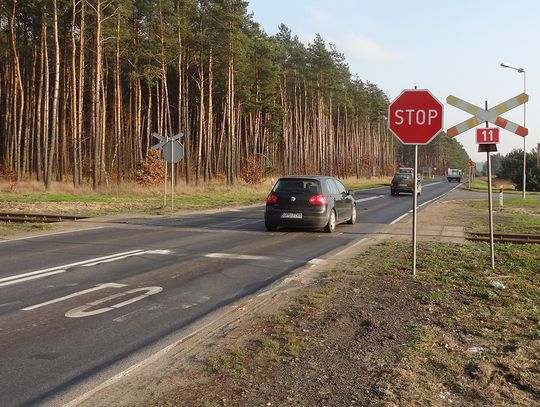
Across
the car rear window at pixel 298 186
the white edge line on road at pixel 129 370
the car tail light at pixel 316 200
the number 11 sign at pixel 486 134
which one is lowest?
the white edge line on road at pixel 129 370

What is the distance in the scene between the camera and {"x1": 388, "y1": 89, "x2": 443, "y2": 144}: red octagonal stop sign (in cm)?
791

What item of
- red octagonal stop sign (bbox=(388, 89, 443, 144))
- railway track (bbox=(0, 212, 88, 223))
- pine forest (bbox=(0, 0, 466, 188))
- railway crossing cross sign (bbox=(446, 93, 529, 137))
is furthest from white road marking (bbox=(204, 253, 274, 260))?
pine forest (bbox=(0, 0, 466, 188))

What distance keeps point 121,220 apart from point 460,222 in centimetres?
1181

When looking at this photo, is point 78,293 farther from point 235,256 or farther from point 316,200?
point 316,200

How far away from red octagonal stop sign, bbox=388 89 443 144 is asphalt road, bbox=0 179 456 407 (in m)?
3.01

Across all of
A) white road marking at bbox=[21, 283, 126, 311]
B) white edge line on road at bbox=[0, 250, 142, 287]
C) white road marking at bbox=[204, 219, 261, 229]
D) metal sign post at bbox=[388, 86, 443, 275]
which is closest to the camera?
white road marking at bbox=[21, 283, 126, 311]

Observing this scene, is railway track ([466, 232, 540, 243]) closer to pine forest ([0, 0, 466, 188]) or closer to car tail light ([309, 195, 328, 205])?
car tail light ([309, 195, 328, 205])

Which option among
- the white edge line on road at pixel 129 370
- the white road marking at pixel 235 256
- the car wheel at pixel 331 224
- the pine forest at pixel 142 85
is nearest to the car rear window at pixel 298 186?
the car wheel at pixel 331 224

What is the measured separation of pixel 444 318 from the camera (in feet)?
18.9

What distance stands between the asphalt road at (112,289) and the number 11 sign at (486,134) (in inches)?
147

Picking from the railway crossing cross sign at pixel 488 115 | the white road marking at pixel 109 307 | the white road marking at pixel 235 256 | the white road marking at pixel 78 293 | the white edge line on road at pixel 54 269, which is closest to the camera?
the white road marking at pixel 109 307

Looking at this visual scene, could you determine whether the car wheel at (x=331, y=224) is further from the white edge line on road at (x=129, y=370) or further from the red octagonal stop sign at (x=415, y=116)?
the white edge line on road at (x=129, y=370)

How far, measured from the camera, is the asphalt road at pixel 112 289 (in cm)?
444

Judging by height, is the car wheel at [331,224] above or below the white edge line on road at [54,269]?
above
